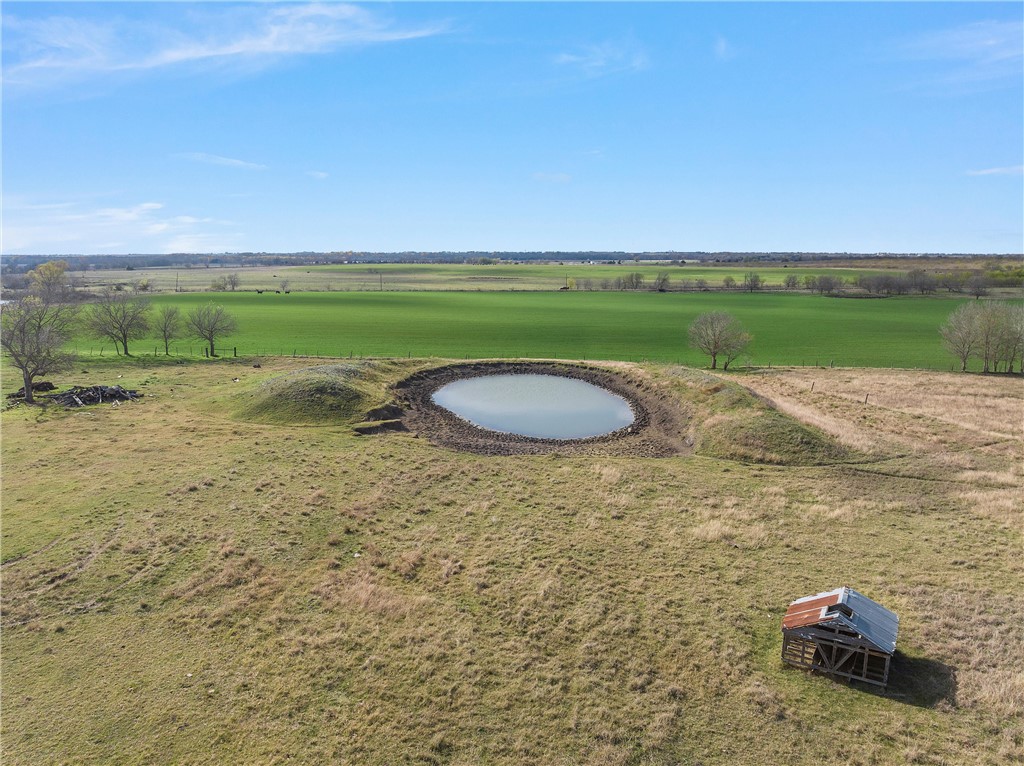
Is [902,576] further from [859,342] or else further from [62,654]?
[859,342]

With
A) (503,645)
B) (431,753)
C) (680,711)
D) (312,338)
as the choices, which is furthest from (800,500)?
(312,338)

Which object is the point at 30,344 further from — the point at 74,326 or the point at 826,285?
the point at 826,285

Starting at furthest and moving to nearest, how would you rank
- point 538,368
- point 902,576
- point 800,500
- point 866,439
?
point 538,368 → point 866,439 → point 800,500 → point 902,576

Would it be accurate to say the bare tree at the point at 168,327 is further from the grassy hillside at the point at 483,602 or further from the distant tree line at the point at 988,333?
the distant tree line at the point at 988,333

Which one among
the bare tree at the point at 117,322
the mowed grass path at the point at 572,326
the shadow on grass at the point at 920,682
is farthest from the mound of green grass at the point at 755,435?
the bare tree at the point at 117,322

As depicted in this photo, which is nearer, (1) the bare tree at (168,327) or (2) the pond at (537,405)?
(2) the pond at (537,405)

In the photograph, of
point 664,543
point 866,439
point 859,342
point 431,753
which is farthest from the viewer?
point 859,342
